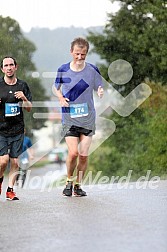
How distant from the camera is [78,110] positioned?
31.4ft

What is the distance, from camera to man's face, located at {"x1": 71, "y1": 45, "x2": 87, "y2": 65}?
9.46m

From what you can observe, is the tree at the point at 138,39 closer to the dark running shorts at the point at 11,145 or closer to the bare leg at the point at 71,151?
the bare leg at the point at 71,151

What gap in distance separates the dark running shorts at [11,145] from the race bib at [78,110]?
64 centimetres

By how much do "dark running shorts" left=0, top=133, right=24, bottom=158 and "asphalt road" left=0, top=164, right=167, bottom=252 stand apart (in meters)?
0.55

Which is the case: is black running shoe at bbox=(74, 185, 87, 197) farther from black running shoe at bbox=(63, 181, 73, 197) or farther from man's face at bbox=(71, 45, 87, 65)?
man's face at bbox=(71, 45, 87, 65)

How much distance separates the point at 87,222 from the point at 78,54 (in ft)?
10.3

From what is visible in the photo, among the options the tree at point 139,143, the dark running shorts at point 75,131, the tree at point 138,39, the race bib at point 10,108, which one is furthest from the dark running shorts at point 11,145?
the tree at point 138,39

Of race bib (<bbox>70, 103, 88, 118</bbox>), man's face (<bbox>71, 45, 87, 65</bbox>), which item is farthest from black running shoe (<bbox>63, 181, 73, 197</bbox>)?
man's face (<bbox>71, 45, 87, 65</bbox>)

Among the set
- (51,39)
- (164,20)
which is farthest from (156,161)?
(51,39)

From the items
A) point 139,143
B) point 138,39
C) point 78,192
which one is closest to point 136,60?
point 138,39

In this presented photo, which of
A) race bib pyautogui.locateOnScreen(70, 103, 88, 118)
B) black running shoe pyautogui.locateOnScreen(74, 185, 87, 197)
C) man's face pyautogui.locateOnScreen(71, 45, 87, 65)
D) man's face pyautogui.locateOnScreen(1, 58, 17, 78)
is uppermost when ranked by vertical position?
man's face pyautogui.locateOnScreen(71, 45, 87, 65)

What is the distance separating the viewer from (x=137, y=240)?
18.0 feet

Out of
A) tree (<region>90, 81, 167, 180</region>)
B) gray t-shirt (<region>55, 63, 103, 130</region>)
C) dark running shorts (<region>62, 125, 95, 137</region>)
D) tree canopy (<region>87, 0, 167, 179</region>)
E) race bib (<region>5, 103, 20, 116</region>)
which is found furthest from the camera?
tree canopy (<region>87, 0, 167, 179</region>)

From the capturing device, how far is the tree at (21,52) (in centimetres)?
2629
